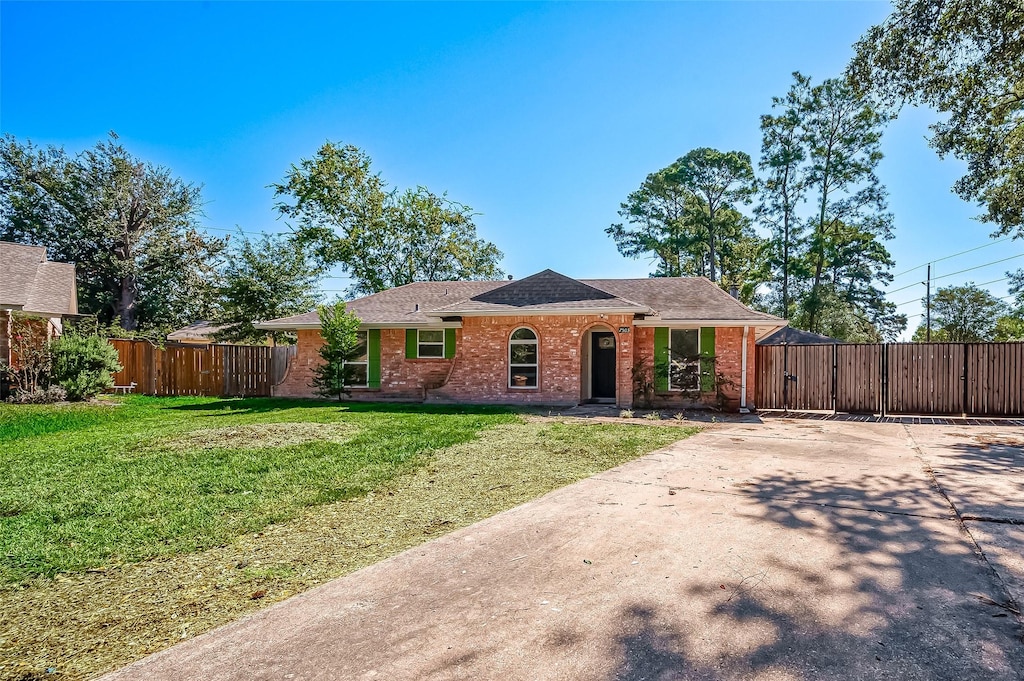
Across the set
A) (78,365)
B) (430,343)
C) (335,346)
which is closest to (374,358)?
(335,346)

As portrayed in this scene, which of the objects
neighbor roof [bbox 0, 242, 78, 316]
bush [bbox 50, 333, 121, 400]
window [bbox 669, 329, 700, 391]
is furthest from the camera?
neighbor roof [bbox 0, 242, 78, 316]

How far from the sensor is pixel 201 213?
33.1 metres

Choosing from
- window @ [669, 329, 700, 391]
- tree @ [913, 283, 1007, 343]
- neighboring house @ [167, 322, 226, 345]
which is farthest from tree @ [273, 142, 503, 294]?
tree @ [913, 283, 1007, 343]

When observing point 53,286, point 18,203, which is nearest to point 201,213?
point 18,203

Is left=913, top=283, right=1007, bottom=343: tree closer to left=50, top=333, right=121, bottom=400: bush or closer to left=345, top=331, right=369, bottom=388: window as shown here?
left=345, top=331, right=369, bottom=388: window

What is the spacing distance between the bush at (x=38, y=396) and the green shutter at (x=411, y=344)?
897 cm

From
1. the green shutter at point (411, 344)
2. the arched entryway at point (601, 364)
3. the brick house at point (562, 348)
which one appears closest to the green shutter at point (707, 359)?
the brick house at point (562, 348)

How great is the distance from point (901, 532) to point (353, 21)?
12286 mm

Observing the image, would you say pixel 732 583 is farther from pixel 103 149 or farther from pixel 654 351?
pixel 103 149

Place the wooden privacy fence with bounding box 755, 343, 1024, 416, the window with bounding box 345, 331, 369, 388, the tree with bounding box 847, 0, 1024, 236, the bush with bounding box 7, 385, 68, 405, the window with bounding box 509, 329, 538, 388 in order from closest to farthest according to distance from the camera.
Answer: the tree with bounding box 847, 0, 1024, 236 → the wooden privacy fence with bounding box 755, 343, 1024, 416 → the bush with bounding box 7, 385, 68, 405 → the window with bounding box 509, 329, 538, 388 → the window with bounding box 345, 331, 369, 388

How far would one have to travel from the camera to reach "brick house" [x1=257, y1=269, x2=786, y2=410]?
532 inches

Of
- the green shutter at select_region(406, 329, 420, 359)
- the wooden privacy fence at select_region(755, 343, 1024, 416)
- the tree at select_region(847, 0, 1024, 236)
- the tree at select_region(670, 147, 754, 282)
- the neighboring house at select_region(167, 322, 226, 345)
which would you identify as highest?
the tree at select_region(670, 147, 754, 282)

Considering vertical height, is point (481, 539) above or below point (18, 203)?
below

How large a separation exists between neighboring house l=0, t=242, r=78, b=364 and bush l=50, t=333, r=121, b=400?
1552mm
